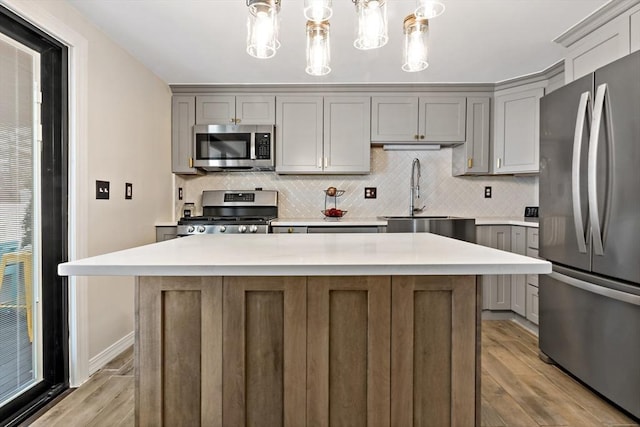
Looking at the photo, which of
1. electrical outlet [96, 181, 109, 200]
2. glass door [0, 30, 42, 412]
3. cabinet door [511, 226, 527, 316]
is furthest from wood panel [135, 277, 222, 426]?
cabinet door [511, 226, 527, 316]

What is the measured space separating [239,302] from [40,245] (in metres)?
1.55

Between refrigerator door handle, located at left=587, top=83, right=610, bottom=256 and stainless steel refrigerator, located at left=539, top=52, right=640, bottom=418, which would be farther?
refrigerator door handle, located at left=587, top=83, right=610, bottom=256

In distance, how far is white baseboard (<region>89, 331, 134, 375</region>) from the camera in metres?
2.36

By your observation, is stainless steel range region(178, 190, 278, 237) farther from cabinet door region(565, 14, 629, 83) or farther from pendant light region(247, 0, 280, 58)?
cabinet door region(565, 14, 629, 83)

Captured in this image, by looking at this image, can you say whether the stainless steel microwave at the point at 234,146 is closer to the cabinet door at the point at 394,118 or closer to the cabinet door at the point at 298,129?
the cabinet door at the point at 298,129

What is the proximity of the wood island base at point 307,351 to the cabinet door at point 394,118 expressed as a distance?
2516mm

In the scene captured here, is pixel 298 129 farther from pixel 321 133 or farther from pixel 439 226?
pixel 439 226

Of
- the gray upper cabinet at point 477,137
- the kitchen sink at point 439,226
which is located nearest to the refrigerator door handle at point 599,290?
the kitchen sink at point 439,226

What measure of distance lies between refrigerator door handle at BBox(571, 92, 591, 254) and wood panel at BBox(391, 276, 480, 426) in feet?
4.06

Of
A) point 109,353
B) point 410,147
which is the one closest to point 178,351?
point 109,353

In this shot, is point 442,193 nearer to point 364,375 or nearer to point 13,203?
point 364,375

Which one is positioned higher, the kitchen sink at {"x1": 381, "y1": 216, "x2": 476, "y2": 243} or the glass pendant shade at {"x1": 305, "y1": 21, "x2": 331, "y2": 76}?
the glass pendant shade at {"x1": 305, "y1": 21, "x2": 331, "y2": 76}

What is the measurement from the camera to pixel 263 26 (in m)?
1.33

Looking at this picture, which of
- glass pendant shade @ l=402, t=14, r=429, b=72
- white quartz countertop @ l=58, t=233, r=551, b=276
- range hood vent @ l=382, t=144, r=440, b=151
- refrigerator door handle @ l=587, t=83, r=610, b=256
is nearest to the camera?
white quartz countertop @ l=58, t=233, r=551, b=276
